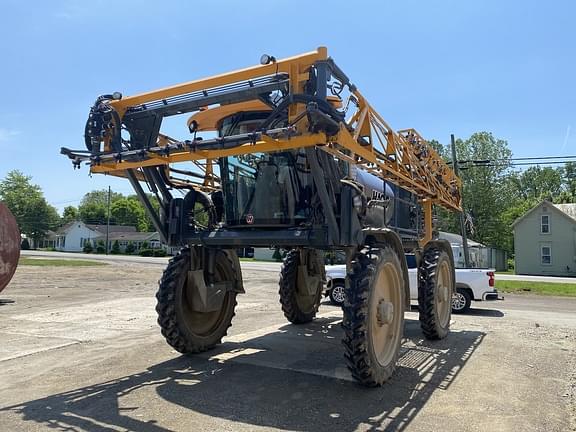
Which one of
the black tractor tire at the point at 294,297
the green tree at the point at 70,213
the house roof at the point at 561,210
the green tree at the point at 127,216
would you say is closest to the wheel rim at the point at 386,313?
the black tractor tire at the point at 294,297

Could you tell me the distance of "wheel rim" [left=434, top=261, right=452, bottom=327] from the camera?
378 inches

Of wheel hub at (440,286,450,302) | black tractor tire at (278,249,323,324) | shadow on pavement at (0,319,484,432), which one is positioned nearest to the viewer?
shadow on pavement at (0,319,484,432)

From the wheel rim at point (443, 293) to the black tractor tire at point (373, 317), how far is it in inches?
112

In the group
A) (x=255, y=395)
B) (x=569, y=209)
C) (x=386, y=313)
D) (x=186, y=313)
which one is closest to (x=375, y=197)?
(x=386, y=313)

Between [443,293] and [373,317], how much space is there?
4463mm

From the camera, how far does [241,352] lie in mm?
7855

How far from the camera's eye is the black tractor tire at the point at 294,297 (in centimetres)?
1071

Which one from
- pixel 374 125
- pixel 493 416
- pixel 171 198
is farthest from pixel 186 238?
pixel 493 416

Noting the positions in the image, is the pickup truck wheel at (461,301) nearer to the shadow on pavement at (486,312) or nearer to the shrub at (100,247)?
the shadow on pavement at (486,312)

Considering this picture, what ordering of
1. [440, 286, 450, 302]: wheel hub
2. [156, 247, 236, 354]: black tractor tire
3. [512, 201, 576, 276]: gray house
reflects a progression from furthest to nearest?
1. [512, 201, 576, 276]: gray house
2. [440, 286, 450, 302]: wheel hub
3. [156, 247, 236, 354]: black tractor tire

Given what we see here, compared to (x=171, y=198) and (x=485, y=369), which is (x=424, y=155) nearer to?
(x=485, y=369)

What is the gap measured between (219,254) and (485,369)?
169 inches

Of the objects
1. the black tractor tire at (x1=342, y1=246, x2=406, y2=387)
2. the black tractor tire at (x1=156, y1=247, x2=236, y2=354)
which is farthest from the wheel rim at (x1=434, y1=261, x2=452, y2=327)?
the black tractor tire at (x1=156, y1=247, x2=236, y2=354)

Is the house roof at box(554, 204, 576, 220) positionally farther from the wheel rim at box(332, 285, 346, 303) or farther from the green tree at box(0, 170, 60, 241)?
the green tree at box(0, 170, 60, 241)
